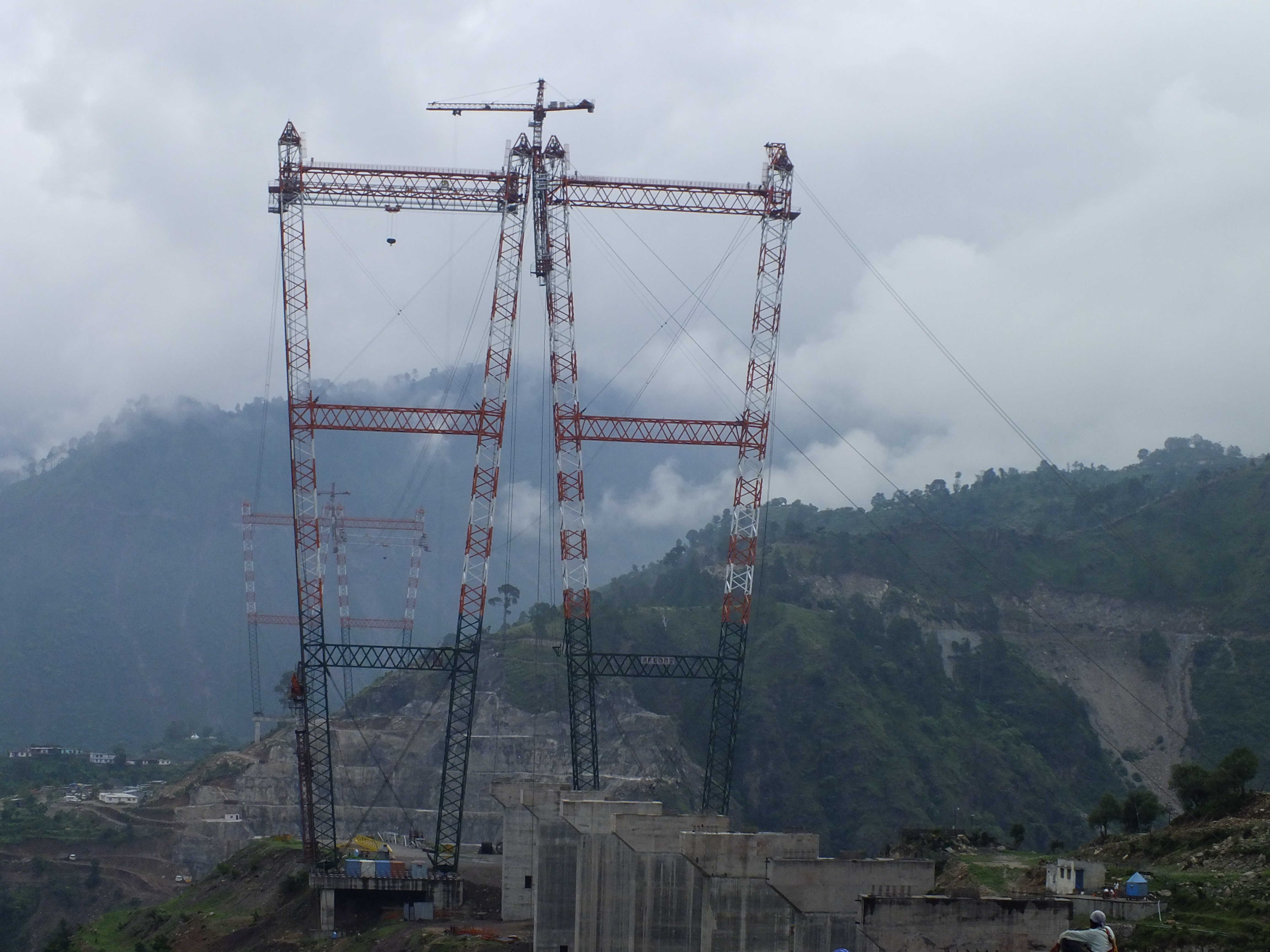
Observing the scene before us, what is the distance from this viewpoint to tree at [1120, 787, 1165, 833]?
71.9 m

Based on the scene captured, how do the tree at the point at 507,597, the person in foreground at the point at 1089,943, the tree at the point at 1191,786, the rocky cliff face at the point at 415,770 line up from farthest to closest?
1. the tree at the point at 507,597
2. the rocky cliff face at the point at 415,770
3. the tree at the point at 1191,786
4. the person in foreground at the point at 1089,943

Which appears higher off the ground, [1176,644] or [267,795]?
[1176,644]

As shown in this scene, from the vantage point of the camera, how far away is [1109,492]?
177000 mm

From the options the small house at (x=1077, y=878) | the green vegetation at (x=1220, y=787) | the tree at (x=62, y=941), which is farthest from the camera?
the tree at (x=62, y=941)

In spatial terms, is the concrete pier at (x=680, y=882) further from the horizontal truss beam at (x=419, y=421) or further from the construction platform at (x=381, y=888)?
the horizontal truss beam at (x=419, y=421)

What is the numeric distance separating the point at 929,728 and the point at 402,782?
44701mm

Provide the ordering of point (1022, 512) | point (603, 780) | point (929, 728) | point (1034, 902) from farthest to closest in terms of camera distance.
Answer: point (1022, 512), point (929, 728), point (603, 780), point (1034, 902)

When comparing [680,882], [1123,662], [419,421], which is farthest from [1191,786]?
[1123,662]

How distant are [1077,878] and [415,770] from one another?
282ft

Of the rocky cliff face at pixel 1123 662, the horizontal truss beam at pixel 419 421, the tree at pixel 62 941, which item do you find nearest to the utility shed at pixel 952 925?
the horizontal truss beam at pixel 419 421

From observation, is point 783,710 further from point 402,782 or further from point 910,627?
point 402,782

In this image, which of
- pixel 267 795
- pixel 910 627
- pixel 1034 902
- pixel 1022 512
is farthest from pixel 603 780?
pixel 1022 512

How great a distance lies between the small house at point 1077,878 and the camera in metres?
44.0

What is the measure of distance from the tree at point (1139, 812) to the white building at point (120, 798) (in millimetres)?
81094
